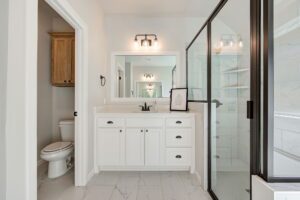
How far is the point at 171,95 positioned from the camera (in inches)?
131

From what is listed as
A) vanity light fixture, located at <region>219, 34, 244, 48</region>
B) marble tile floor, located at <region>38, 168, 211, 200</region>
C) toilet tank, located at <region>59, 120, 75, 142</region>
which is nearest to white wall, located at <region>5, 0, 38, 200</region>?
marble tile floor, located at <region>38, 168, 211, 200</region>

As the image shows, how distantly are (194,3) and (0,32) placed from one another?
8.66ft

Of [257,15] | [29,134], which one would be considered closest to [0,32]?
[29,134]

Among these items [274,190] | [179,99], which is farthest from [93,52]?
[274,190]

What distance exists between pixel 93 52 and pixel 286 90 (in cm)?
→ 230

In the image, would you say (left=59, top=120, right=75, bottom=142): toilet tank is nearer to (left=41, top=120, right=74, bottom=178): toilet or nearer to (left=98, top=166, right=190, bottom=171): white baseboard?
(left=41, top=120, right=74, bottom=178): toilet

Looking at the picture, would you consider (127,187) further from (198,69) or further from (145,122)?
(198,69)

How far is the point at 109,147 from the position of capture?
271 cm

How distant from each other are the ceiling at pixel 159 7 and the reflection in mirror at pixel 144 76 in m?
0.75

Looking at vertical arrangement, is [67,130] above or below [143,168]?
above

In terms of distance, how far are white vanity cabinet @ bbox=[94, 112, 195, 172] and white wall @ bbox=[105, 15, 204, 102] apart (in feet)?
3.01

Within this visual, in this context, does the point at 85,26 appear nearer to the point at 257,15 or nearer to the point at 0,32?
the point at 0,32

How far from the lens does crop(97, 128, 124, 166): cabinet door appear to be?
270cm

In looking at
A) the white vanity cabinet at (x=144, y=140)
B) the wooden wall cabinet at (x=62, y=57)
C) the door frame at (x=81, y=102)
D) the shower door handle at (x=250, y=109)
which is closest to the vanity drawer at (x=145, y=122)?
the white vanity cabinet at (x=144, y=140)
